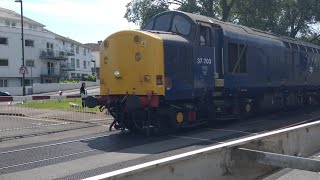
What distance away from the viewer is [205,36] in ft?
43.4

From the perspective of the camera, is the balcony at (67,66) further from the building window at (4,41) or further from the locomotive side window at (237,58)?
the locomotive side window at (237,58)

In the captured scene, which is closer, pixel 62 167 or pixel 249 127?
pixel 62 167

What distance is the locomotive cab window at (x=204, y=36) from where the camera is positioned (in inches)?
510

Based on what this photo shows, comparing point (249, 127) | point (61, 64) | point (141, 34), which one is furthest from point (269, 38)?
point (61, 64)

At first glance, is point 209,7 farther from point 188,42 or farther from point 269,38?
point 188,42

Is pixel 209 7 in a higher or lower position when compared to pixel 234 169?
higher

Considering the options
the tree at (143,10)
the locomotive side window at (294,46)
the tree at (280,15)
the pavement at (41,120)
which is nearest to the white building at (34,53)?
the tree at (143,10)

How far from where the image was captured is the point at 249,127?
13648 millimetres

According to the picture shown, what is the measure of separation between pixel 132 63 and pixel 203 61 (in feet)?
8.16

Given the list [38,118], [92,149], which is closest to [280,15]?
[38,118]

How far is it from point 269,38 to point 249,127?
571cm

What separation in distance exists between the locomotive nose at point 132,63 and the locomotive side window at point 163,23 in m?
1.91

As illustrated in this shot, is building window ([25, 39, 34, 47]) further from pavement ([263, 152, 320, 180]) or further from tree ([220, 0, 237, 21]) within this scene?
pavement ([263, 152, 320, 180])

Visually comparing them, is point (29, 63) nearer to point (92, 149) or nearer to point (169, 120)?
point (169, 120)
